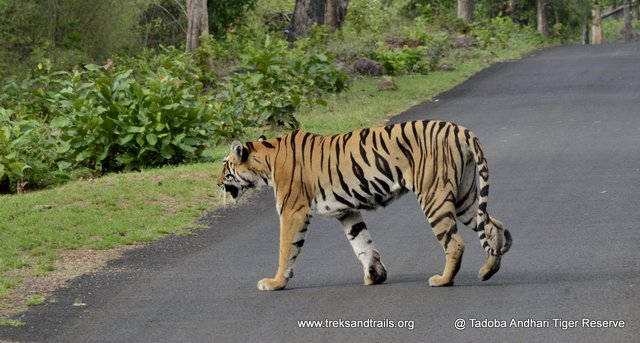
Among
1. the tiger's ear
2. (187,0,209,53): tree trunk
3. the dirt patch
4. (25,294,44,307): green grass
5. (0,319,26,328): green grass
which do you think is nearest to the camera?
(0,319,26,328): green grass

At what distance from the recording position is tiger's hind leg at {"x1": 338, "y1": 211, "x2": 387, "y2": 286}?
31.4 ft

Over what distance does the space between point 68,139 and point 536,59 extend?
19.1 meters

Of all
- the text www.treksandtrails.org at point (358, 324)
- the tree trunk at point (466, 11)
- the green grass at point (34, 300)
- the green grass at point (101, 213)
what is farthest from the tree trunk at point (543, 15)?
the text www.treksandtrails.org at point (358, 324)

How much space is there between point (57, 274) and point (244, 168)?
2.16 m

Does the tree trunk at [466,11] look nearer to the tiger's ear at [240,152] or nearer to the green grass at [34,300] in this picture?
the tiger's ear at [240,152]

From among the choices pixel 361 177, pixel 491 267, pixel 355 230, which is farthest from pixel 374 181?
pixel 491 267

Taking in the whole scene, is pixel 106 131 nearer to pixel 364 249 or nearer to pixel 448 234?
pixel 364 249

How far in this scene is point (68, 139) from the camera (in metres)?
16.1

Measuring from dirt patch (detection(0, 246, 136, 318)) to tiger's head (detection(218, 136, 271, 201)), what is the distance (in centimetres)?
173

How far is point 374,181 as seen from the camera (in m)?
9.43

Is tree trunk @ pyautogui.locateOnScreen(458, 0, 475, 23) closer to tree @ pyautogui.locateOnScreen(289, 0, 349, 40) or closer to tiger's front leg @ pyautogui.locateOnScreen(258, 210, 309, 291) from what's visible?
tree @ pyautogui.locateOnScreen(289, 0, 349, 40)

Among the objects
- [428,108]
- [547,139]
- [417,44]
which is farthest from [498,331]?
[417,44]

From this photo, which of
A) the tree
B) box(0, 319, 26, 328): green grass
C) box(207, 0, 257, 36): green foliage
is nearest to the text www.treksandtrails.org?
box(0, 319, 26, 328): green grass

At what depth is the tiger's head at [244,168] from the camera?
9969 mm
